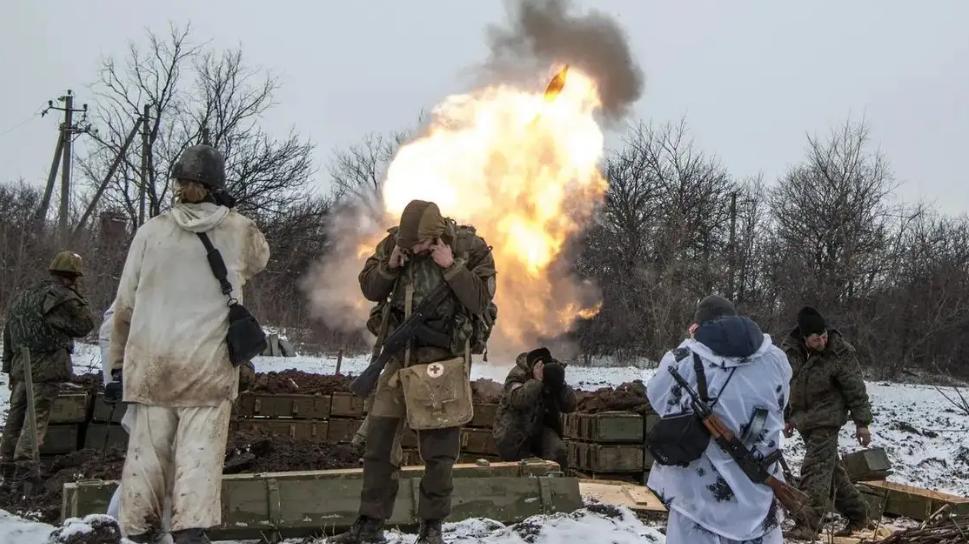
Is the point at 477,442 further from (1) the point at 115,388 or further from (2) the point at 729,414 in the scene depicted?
(2) the point at 729,414

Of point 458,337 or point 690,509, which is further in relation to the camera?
point 458,337

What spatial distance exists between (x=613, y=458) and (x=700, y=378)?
6.02 m

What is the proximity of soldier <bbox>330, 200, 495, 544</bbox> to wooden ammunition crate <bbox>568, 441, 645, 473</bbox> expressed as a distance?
5063 mm

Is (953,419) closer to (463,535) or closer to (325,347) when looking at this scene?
(463,535)

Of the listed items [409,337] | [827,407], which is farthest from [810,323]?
[409,337]

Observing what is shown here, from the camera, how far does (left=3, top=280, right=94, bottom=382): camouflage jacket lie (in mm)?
8883

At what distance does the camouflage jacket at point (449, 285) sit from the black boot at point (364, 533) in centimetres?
97

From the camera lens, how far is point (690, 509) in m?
4.00

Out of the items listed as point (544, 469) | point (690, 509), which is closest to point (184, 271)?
point (690, 509)

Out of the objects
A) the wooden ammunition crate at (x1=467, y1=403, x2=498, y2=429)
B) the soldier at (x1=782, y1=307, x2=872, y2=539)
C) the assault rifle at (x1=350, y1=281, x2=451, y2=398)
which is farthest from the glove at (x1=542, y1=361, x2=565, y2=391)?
Answer: the assault rifle at (x1=350, y1=281, x2=451, y2=398)

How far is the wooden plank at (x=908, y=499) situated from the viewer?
9086mm

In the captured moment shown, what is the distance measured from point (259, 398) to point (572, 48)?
9322 millimetres

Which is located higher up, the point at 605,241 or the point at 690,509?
the point at 605,241

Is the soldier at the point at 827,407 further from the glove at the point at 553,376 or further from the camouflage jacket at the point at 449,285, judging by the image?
the camouflage jacket at the point at 449,285
